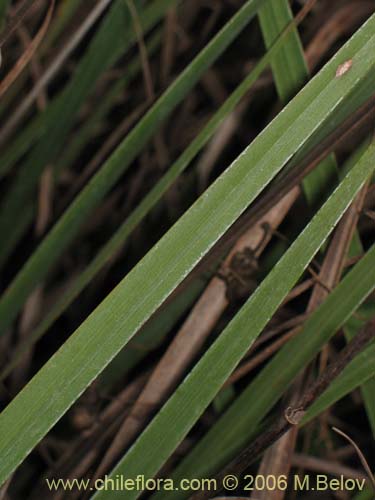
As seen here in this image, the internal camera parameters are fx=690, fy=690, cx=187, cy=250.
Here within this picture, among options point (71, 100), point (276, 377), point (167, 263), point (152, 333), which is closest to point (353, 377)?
point (276, 377)

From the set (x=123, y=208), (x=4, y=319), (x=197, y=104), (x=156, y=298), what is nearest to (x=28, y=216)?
(x=123, y=208)

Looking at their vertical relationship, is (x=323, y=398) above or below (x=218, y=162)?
below

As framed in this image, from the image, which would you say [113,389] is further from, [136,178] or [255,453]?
[255,453]

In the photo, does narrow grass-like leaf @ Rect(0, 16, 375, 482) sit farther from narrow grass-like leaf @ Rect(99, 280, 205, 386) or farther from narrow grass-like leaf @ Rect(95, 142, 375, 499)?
narrow grass-like leaf @ Rect(99, 280, 205, 386)

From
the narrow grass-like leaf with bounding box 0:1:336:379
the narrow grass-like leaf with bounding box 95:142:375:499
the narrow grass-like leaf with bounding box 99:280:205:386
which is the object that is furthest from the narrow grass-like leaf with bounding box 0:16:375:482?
the narrow grass-like leaf with bounding box 99:280:205:386

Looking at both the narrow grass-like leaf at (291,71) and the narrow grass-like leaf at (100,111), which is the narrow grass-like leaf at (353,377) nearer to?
the narrow grass-like leaf at (291,71)

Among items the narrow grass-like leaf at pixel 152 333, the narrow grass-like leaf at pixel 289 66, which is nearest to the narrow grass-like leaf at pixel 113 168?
the narrow grass-like leaf at pixel 289 66

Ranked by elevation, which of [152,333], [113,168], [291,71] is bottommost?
[152,333]

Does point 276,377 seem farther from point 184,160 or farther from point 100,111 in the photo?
point 100,111
